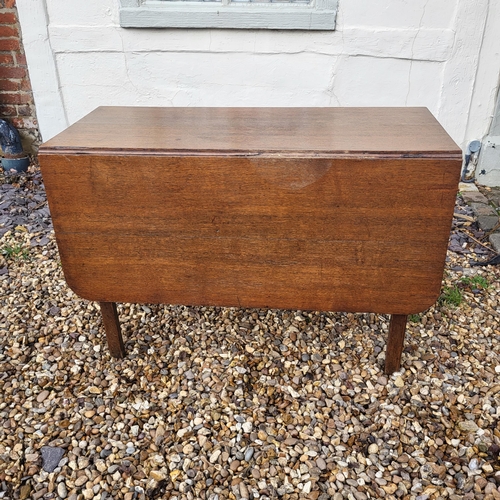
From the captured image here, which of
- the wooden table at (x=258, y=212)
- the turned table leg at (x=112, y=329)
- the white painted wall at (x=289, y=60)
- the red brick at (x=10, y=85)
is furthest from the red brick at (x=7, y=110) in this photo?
the turned table leg at (x=112, y=329)

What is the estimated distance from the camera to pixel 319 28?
318 centimetres

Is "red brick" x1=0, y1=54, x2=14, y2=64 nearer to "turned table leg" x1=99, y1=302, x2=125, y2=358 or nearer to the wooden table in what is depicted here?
the wooden table

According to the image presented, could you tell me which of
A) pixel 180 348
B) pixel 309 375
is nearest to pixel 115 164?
pixel 180 348

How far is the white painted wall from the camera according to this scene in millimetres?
3156

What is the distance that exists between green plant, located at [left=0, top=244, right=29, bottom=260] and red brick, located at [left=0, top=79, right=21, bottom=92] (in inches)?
58.7

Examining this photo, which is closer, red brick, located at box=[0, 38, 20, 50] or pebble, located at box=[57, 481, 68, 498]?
pebble, located at box=[57, 481, 68, 498]

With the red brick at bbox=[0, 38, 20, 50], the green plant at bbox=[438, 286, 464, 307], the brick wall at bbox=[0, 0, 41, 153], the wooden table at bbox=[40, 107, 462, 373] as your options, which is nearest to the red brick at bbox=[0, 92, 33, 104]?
the brick wall at bbox=[0, 0, 41, 153]

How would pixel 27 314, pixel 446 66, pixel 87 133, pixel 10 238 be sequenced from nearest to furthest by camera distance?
pixel 87 133 < pixel 27 314 < pixel 10 238 < pixel 446 66

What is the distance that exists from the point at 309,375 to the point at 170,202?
887 mm

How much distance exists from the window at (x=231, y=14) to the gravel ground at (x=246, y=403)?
1804mm

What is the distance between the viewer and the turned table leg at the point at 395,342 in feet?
6.05

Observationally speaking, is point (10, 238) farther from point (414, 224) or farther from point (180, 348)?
point (414, 224)

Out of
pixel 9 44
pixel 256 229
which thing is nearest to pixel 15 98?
pixel 9 44

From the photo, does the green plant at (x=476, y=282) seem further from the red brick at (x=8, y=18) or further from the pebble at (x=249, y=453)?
the red brick at (x=8, y=18)
